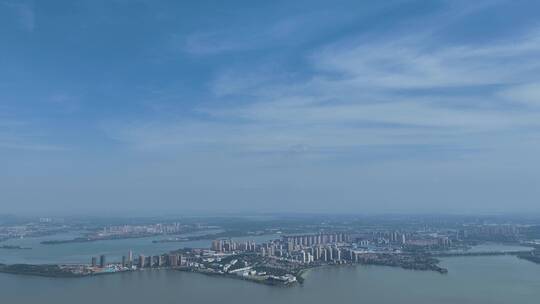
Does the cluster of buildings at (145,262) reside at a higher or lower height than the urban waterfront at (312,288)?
higher

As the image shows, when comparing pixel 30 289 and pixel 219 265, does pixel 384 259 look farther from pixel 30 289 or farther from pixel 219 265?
pixel 30 289

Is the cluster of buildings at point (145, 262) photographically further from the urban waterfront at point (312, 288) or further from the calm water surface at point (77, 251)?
the calm water surface at point (77, 251)

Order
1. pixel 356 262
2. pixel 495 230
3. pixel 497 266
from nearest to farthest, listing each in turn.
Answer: pixel 497 266, pixel 356 262, pixel 495 230

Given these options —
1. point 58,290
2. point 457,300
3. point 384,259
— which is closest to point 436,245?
point 384,259

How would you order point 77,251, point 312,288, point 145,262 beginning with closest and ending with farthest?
point 312,288, point 145,262, point 77,251

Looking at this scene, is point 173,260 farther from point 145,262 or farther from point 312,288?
point 312,288

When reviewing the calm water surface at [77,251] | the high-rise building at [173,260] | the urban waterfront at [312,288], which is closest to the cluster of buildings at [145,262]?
the high-rise building at [173,260]

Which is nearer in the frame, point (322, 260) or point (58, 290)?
point (58, 290)


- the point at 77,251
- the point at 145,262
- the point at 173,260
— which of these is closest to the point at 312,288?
the point at 173,260

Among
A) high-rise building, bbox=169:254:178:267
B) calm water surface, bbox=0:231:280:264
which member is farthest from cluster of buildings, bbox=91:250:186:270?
calm water surface, bbox=0:231:280:264
